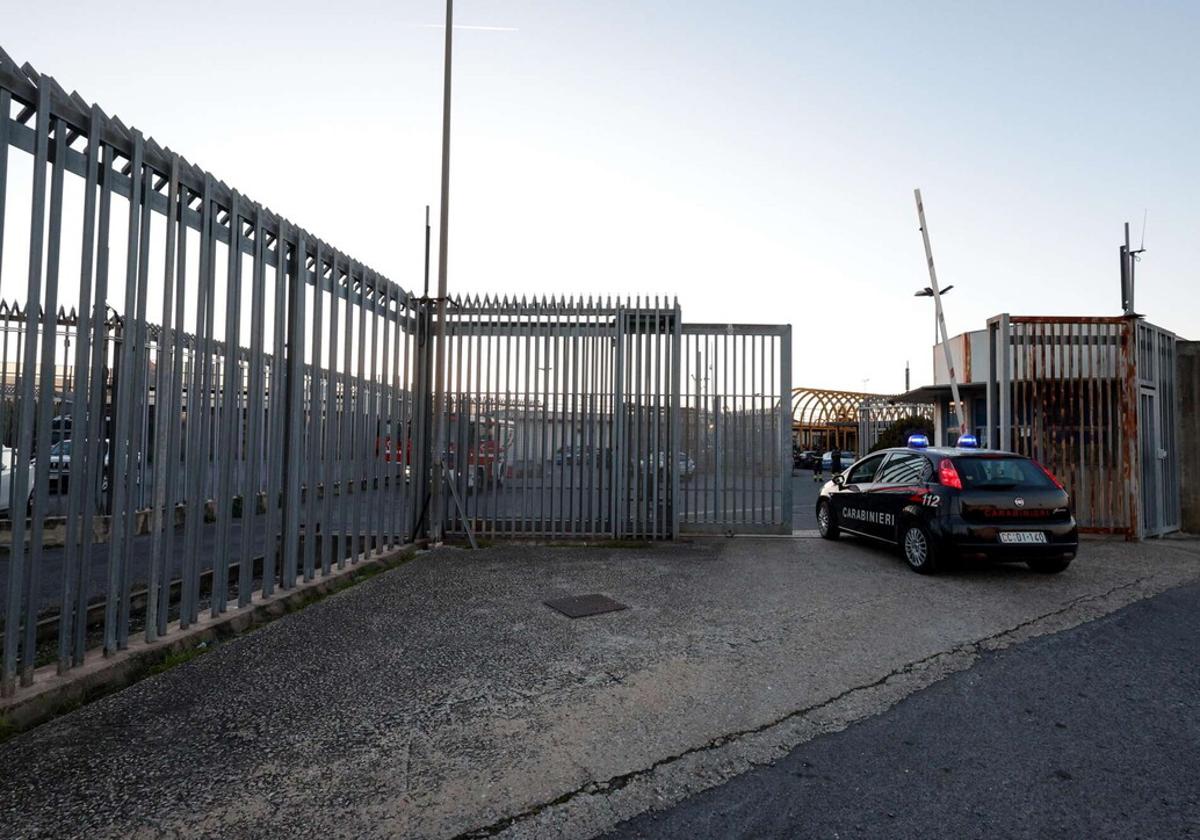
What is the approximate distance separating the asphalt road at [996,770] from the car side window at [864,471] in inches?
174

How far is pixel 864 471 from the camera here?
351 inches

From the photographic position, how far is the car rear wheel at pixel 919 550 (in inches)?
269

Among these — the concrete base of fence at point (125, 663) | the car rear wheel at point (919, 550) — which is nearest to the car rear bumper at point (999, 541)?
the car rear wheel at point (919, 550)

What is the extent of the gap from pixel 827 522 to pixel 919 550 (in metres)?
2.38

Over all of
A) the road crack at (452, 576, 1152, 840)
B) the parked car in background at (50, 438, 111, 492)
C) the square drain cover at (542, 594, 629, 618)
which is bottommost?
the road crack at (452, 576, 1152, 840)

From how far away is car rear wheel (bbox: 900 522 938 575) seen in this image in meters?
6.84

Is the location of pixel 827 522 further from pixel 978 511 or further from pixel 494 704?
pixel 494 704

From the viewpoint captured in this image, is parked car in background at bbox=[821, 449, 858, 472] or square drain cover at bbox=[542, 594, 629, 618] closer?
square drain cover at bbox=[542, 594, 629, 618]

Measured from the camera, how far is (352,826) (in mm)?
2449

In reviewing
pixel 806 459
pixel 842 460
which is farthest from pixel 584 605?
pixel 806 459

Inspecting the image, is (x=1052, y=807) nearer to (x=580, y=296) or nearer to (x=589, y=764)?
(x=589, y=764)

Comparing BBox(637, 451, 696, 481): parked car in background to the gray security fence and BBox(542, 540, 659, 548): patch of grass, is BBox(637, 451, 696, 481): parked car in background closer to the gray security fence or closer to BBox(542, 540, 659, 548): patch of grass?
BBox(542, 540, 659, 548): patch of grass

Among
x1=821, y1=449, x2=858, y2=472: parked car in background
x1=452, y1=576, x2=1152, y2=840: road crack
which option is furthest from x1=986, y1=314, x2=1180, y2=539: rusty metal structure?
x1=821, y1=449, x2=858, y2=472: parked car in background

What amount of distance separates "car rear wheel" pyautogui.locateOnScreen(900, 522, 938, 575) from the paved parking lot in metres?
0.31
